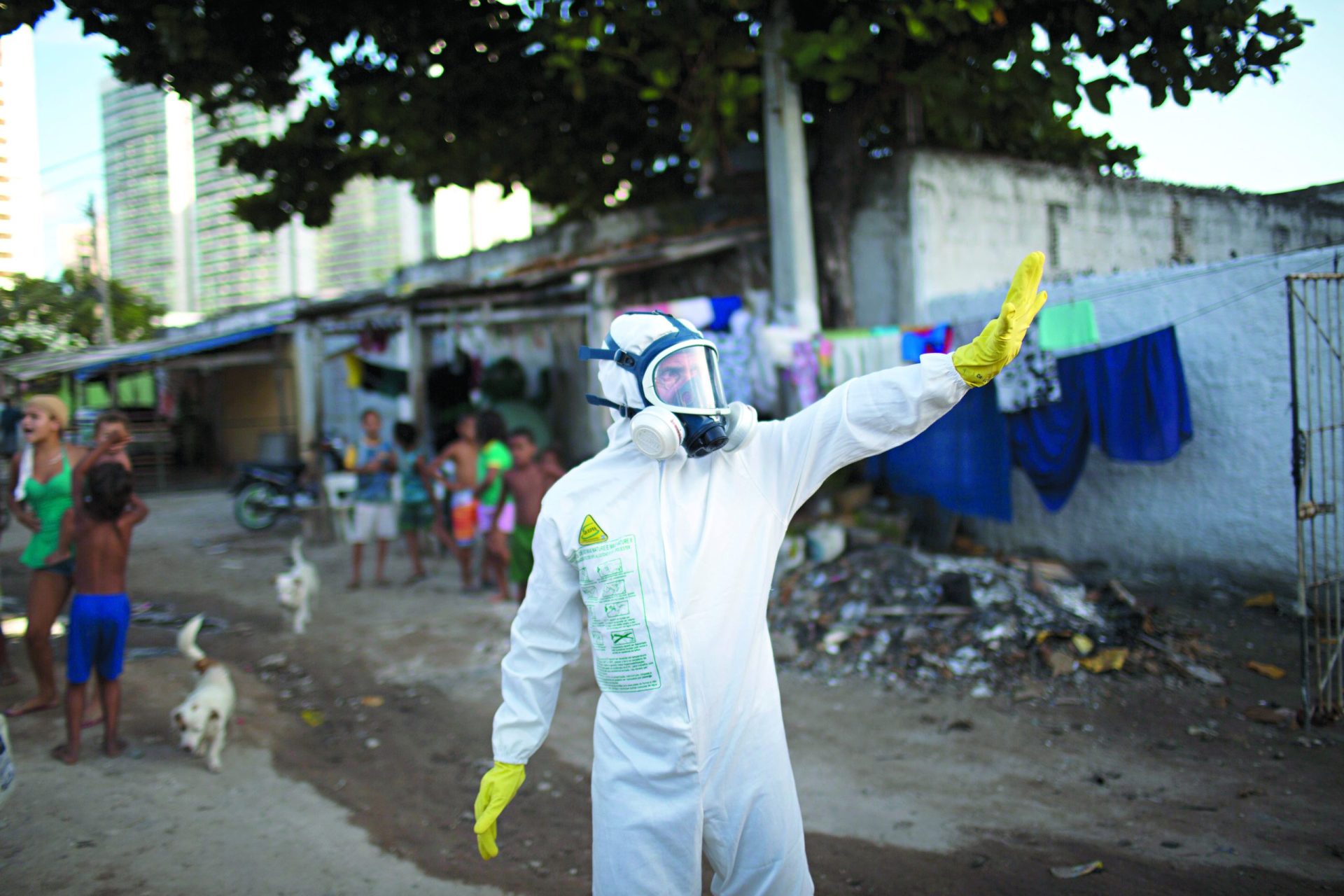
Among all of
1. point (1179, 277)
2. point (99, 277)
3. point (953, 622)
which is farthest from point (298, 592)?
point (99, 277)

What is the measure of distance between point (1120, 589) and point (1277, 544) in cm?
118

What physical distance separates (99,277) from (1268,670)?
2233 centimetres

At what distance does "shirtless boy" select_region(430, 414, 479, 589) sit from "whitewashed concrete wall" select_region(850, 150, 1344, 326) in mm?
4094

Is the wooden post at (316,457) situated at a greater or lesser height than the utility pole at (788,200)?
lesser

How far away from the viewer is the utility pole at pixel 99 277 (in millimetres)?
19391

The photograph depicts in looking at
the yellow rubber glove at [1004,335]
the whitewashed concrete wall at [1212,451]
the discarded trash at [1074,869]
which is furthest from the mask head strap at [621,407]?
the whitewashed concrete wall at [1212,451]

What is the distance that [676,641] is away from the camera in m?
2.15

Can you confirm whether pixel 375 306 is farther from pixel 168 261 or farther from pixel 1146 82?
pixel 168 261

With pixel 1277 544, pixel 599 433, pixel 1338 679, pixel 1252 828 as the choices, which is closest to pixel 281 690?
pixel 599 433

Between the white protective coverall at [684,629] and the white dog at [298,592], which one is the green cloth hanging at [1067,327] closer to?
the white protective coverall at [684,629]

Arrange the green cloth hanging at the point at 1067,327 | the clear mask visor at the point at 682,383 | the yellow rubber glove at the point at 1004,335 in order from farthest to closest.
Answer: the green cloth hanging at the point at 1067,327, the clear mask visor at the point at 682,383, the yellow rubber glove at the point at 1004,335

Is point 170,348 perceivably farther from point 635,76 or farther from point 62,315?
point 635,76

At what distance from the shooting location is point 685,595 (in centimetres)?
217

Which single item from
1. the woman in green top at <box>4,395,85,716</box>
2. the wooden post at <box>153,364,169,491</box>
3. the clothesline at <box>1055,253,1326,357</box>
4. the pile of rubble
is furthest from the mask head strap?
the wooden post at <box>153,364,169,491</box>
